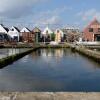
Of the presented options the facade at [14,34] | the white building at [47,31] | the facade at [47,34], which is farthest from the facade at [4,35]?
the white building at [47,31]

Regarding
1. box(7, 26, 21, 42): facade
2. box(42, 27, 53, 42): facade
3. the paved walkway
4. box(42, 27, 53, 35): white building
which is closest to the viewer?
the paved walkway

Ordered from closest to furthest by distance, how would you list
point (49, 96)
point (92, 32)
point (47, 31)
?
point (49, 96) < point (92, 32) < point (47, 31)

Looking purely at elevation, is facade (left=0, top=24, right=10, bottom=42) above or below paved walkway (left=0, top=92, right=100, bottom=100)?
above

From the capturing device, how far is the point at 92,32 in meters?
96.0

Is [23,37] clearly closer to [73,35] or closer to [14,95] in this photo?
[73,35]

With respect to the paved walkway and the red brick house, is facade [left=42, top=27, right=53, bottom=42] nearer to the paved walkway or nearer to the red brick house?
the red brick house

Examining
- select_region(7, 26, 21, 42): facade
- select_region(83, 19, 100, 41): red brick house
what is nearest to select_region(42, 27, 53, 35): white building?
select_region(7, 26, 21, 42): facade

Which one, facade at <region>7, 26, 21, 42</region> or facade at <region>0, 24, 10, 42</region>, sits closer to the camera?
facade at <region>0, 24, 10, 42</region>

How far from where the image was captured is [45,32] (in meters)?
133

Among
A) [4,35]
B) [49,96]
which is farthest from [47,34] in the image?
[49,96]

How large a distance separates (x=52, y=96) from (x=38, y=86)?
7.91 m

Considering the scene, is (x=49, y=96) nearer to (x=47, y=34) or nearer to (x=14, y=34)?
(x=14, y=34)

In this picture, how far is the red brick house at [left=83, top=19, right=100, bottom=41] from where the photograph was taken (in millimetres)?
95688

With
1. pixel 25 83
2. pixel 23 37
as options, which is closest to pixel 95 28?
pixel 23 37
